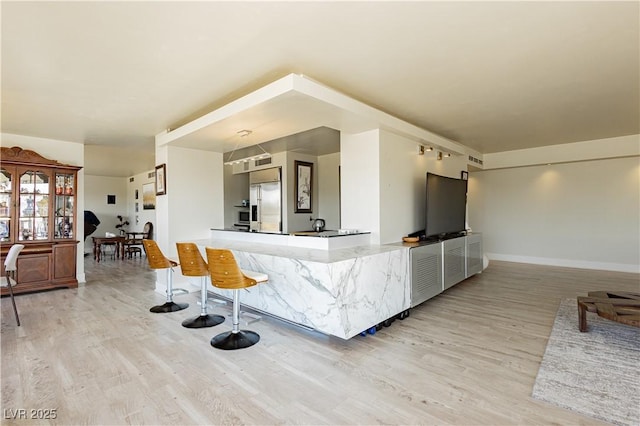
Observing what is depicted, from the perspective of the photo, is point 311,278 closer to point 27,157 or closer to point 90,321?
point 90,321

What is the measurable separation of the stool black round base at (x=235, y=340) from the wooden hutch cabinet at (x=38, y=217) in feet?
13.3

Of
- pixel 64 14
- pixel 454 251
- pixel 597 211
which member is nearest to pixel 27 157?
pixel 64 14

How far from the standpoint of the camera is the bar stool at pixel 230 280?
3.01 m

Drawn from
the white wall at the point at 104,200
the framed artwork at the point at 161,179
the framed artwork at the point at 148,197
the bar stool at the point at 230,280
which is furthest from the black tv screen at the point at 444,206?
the white wall at the point at 104,200

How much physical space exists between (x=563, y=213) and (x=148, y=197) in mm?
11607

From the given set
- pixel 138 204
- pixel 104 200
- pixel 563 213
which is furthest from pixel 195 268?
pixel 104 200

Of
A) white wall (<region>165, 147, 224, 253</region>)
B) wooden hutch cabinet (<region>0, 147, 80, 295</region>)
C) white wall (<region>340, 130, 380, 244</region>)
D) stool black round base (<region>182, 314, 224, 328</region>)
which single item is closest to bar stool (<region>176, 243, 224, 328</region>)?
stool black round base (<region>182, 314, 224, 328</region>)

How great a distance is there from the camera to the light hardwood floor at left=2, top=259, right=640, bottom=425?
80.9 inches

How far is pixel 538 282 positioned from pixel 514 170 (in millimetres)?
3328

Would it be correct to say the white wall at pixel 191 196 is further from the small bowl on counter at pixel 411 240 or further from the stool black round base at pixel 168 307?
the small bowl on counter at pixel 411 240

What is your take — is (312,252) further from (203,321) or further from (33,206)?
(33,206)

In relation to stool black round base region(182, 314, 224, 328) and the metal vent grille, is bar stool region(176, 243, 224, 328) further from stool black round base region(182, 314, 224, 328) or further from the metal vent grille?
the metal vent grille

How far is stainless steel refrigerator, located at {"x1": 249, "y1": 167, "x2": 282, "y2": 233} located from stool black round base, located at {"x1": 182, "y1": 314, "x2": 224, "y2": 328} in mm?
3464

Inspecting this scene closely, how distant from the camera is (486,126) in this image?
5340 millimetres
